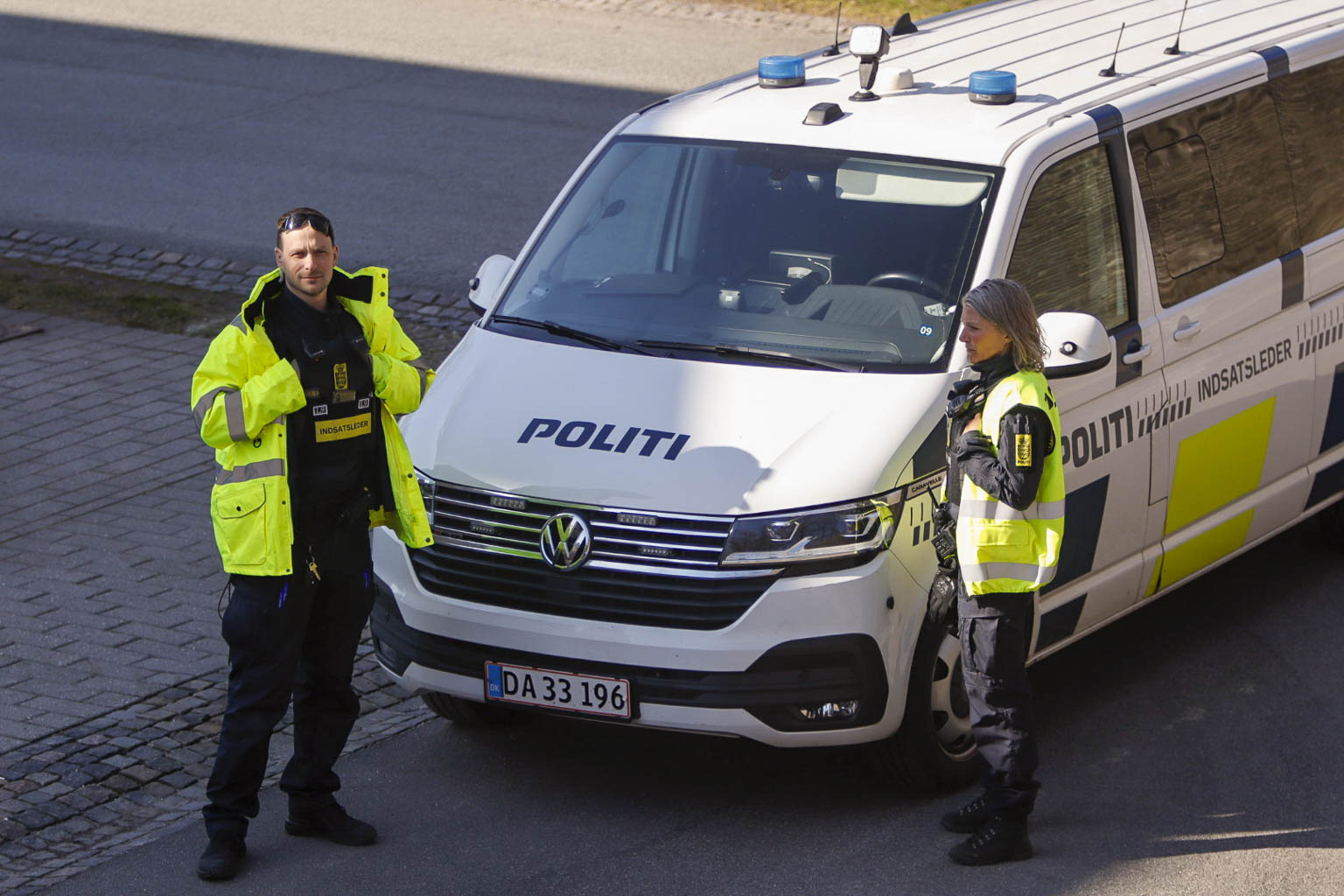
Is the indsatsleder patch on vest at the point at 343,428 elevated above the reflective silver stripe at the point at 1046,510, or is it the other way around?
the indsatsleder patch on vest at the point at 343,428

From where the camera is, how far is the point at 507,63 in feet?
59.4

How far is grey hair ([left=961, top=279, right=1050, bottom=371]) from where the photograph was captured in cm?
527

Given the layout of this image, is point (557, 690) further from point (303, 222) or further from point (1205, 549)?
point (1205, 549)

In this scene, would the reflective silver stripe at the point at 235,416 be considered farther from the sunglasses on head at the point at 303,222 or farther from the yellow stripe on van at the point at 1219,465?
the yellow stripe on van at the point at 1219,465

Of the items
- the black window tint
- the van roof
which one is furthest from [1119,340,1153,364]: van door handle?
the van roof

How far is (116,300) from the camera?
11703mm

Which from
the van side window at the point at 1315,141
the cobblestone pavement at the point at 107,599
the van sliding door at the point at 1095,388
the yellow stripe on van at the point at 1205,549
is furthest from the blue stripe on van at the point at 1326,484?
the cobblestone pavement at the point at 107,599

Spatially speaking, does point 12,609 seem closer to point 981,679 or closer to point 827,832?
point 827,832

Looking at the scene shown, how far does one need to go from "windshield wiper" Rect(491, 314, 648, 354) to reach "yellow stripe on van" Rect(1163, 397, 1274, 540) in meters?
2.03

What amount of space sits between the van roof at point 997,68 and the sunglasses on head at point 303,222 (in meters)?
1.93

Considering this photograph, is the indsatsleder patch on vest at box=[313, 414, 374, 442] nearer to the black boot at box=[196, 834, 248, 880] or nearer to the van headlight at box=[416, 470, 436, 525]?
the van headlight at box=[416, 470, 436, 525]

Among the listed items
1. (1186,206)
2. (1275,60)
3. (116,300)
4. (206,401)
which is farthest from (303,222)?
(116,300)

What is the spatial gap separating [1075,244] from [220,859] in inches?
134

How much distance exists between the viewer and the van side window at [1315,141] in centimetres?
734
